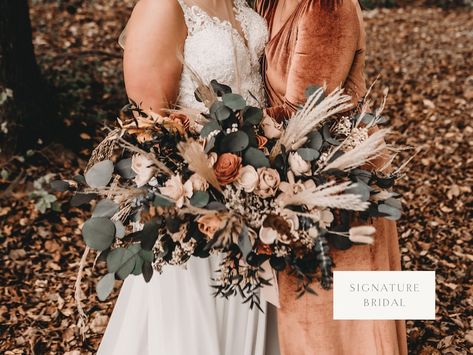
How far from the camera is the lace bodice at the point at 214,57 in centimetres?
212

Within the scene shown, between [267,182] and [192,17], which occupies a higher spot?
[192,17]

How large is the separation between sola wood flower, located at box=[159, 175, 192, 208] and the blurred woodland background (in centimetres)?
183

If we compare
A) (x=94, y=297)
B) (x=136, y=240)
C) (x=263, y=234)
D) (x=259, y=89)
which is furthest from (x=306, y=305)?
(x=94, y=297)

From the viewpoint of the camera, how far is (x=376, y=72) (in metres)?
7.12

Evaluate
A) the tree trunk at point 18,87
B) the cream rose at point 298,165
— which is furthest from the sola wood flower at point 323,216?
the tree trunk at point 18,87

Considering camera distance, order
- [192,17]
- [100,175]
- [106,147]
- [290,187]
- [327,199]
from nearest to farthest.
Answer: [327,199] < [290,187] < [100,175] < [106,147] < [192,17]

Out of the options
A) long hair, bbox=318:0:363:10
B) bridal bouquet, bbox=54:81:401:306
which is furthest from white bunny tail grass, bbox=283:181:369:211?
long hair, bbox=318:0:363:10

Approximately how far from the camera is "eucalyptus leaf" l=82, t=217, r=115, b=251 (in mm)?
1718

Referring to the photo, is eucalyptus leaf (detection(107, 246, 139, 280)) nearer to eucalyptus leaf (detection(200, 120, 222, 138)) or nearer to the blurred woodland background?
eucalyptus leaf (detection(200, 120, 222, 138))

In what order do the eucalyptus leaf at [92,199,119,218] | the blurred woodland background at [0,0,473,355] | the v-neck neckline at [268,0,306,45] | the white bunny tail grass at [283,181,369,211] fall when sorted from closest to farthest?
the white bunny tail grass at [283,181,369,211], the eucalyptus leaf at [92,199,119,218], the v-neck neckline at [268,0,306,45], the blurred woodland background at [0,0,473,355]

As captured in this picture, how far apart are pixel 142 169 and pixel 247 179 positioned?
30 cm

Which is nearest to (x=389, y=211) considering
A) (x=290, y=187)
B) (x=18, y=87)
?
(x=290, y=187)

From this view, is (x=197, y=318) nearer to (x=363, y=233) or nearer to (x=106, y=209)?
(x=106, y=209)

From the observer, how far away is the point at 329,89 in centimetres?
196
